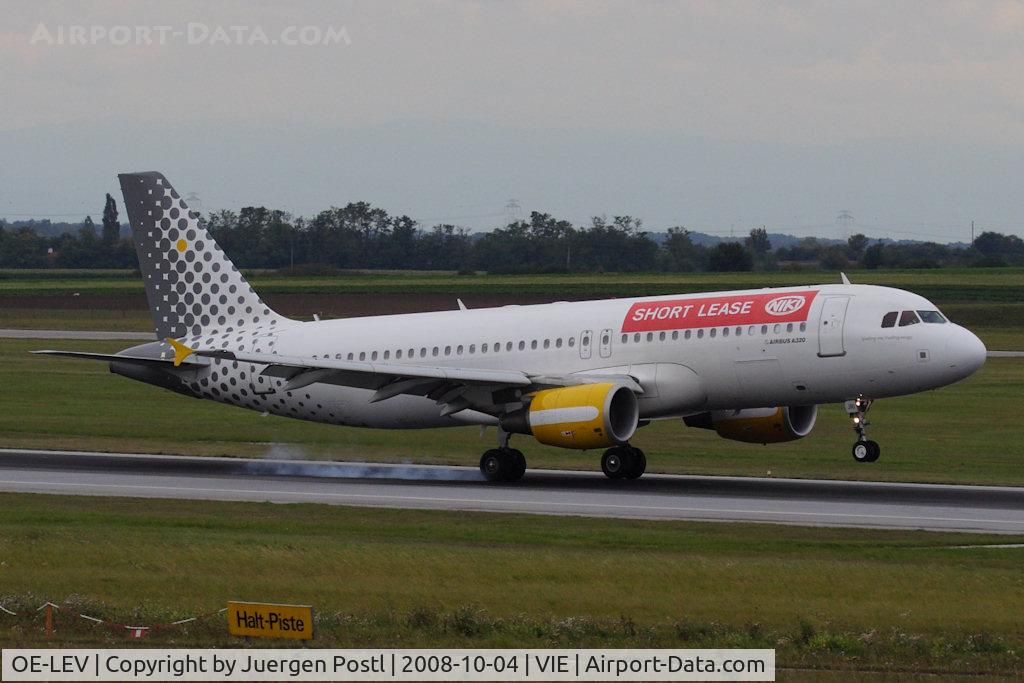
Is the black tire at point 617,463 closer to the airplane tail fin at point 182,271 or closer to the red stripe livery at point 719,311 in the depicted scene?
the red stripe livery at point 719,311

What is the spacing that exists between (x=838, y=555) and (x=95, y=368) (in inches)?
2442

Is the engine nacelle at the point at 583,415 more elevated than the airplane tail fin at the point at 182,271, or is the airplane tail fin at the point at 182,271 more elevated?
the airplane tail fin at the point at 182,271

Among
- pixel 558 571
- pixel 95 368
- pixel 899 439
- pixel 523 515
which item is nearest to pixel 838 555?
pixel 558 571

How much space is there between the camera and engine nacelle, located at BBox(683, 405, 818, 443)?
42.0 metres

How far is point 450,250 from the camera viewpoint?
194250 millimetres

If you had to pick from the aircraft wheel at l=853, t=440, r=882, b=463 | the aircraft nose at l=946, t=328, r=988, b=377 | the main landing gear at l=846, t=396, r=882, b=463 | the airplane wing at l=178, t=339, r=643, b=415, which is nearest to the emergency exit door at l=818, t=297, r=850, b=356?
the main landing gear at l=846, t=396, r=882, b=463

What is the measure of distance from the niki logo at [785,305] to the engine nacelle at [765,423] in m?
3.23

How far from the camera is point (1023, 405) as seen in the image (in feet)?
208

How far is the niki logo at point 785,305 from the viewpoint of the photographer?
3928cm

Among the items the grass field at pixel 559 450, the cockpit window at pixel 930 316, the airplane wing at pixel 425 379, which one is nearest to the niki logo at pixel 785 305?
the cockpit window at pixel 930 316

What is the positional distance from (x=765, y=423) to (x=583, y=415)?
6.07 m

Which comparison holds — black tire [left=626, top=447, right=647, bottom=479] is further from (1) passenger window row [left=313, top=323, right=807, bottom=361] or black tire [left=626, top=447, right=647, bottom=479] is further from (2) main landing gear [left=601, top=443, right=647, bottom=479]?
(1) passenger window row [left=313, top=323, right=807, bottom=361]

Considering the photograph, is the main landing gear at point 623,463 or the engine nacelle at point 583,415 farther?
the main landing gear at point 623,463

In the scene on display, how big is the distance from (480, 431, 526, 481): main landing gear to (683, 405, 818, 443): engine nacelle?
483cm
